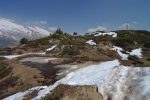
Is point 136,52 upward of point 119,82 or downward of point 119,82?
upward

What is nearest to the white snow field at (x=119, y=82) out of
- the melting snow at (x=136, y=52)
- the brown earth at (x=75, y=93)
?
the brown earth at (x=75, y=93)

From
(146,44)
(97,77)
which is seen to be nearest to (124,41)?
(146,44)

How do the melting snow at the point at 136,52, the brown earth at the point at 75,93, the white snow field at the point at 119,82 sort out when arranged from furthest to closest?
the melting snow at the point at 136,52, the brown earth at the point at 75,93, the white snow field at the point at 119,82

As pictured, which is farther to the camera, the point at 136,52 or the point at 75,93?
the point at 136,52

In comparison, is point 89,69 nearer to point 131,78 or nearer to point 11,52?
point 131,78

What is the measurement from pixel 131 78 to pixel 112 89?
147cm

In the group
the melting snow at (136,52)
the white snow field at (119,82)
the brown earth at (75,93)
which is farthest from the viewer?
the melting snow at (136,52)

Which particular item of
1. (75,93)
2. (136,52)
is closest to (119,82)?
(75,93)

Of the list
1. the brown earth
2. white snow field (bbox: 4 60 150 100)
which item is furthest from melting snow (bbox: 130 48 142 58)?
the brown earth

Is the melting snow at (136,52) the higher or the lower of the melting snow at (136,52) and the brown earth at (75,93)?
the higher

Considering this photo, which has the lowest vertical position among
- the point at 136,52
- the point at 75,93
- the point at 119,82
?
the point at 75,93

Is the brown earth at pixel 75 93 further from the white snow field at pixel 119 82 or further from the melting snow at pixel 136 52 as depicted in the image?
the melting snow at pixel 136 52

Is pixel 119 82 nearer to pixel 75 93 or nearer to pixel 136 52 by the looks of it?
pixel 75 93

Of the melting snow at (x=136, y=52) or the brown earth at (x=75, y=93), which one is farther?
the melting snow at (x=136, y=52)
